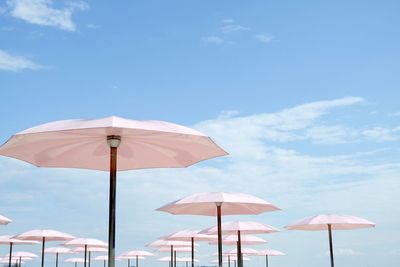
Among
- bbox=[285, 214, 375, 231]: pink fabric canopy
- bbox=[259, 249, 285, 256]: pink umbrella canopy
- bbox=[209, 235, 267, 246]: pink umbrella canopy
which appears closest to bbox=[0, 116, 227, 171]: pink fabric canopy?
bbox=[285, 214, 375, 231]: pink fabric canopy

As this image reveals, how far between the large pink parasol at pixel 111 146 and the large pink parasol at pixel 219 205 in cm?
204

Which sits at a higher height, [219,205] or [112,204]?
[219,205]

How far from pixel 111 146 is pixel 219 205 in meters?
4.87

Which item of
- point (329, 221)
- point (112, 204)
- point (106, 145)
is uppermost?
point (106, 145)

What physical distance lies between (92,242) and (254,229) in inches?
396

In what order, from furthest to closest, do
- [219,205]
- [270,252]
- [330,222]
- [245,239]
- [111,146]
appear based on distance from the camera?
1. [270,252]
2. [245,239]
3. [330,222]
4. [219,205]
5. [111,146]

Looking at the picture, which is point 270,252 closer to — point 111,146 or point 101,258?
point 101,258

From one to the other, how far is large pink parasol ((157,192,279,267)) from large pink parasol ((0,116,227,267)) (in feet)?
6.70

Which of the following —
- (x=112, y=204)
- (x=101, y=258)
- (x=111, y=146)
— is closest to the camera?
(x=112, y=204)

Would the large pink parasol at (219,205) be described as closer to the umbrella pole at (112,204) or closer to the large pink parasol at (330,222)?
the large pink parasol at (330,222)

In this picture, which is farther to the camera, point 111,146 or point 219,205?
point 219,205

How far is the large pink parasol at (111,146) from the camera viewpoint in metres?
6.09

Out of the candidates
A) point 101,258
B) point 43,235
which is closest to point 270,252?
point 101,258

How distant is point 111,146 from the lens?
6832 mm
